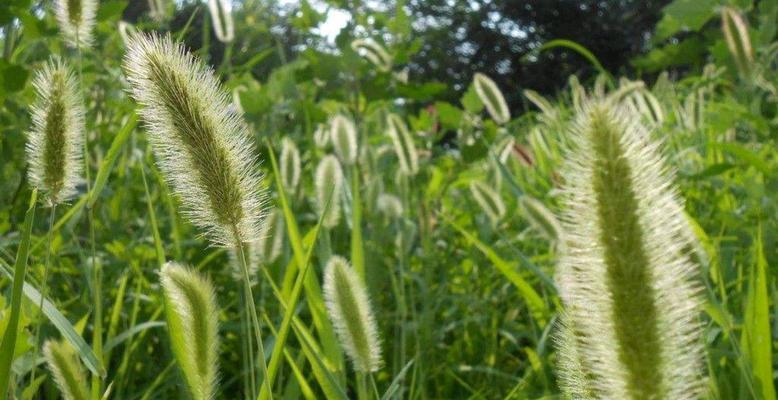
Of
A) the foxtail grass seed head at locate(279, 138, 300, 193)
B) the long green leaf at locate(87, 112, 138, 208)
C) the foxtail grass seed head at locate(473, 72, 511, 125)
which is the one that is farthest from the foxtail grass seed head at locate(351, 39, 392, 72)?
the long green leaf at locate(87, 112, 138, 208)

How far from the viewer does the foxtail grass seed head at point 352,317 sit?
120 centimetres

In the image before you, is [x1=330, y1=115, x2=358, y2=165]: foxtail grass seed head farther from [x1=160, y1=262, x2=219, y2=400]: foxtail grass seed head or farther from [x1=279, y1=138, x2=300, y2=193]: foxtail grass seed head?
[x1=160, y1=262, x2=219, y2=400]: foxtail grass seed head

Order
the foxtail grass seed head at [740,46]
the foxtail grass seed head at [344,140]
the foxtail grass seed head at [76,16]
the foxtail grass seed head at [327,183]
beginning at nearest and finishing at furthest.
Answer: the foxtail grass seed head at [76,16] < the foxtail grass seed head at [327,183] < the foxtail grass seed head at [344,140] < the foxtail grass seed head at [740,46]

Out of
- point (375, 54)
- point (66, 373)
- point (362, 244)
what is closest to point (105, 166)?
point (66, 373)

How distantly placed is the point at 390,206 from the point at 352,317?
1051 millimetres

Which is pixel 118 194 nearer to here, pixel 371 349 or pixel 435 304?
pixel 435 304

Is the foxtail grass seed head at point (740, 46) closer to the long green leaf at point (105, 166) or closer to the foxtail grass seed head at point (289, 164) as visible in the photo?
the foxtail grass seed head at point (289, 164)

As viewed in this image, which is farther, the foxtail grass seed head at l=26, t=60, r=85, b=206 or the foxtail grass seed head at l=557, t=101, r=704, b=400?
the foxtail grass seed head at l=26, t=60, r=85, b=206

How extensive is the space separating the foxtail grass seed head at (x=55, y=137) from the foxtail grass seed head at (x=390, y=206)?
3.75 ft

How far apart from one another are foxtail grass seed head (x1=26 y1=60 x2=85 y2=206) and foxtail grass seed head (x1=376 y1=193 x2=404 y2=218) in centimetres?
114

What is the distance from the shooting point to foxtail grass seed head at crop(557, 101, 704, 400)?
0.59 metres

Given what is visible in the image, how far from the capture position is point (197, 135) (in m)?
0.89

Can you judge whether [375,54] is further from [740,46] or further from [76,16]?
[76,16]

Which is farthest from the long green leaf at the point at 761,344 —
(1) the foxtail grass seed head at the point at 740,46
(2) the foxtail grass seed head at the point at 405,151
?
(1) the foxtail grass seed head at the point at 740,46
